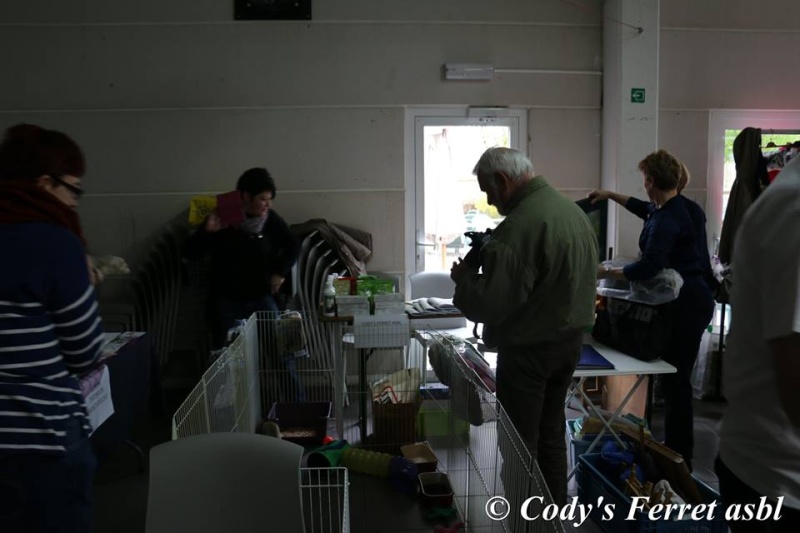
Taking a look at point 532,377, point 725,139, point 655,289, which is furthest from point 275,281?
point 725,139

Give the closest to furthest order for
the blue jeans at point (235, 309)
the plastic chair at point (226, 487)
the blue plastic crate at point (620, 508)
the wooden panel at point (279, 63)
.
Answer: the plastic chair at point (226, 487)
the blue plastic crate at point (620, 508)
the blue jeans at point (235, 309)
the wooden panel at point (279, 63)

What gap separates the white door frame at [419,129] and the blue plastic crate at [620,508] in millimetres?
2352

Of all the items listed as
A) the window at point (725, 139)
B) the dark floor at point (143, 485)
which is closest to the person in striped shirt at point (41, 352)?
the dark floor at point (143, 485)

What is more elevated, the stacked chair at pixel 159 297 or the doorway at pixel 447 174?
the doorway at pixel 447 174

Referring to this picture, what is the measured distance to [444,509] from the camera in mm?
2844

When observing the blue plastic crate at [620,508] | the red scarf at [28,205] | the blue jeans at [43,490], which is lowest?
the blue plastic crate at [620,508]

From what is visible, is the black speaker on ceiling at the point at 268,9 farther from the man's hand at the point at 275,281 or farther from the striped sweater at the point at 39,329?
the striped sweater at the point at 39,329

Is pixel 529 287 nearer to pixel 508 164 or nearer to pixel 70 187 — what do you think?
pixel 508 164

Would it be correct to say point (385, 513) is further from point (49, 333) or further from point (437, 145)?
point (437, 145)

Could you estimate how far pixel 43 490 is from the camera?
4.75ft

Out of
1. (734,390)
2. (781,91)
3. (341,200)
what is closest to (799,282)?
(734,390)

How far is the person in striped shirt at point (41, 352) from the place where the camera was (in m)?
1.38

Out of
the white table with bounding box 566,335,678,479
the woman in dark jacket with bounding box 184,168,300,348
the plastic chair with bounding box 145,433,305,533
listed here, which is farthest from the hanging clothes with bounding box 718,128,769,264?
the plastic chair with bounding box 145,433,305,533

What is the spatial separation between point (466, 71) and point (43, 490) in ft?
13.1
